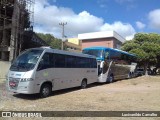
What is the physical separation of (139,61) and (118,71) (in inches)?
430

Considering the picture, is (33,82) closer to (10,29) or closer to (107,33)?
(10,29)

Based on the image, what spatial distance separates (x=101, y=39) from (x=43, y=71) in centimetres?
7384

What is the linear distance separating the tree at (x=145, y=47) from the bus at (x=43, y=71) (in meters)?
19.3

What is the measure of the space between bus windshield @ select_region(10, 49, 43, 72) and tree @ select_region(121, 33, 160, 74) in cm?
2273

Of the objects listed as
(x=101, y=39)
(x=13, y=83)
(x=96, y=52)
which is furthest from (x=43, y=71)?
(x=101, y=39)

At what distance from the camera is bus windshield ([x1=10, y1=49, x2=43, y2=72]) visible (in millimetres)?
11859

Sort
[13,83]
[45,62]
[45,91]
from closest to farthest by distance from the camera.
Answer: [13,83] → [45,62] → [45,91]

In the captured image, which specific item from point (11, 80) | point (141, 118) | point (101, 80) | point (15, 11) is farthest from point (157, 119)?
point (15, 11)

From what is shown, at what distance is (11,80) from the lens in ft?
39.2

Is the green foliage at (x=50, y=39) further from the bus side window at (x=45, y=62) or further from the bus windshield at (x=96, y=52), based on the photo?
the bus side window at (x=45, y=62)

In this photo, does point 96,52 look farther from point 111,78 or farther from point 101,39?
point 101,39

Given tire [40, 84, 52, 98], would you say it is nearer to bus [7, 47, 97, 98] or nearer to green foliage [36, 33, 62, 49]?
bus [7, 47, 97, 98]

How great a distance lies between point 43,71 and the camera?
40.6 ft

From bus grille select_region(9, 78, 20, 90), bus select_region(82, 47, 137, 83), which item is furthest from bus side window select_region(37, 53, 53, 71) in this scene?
bus select_region(82, 47, 137, 83)
